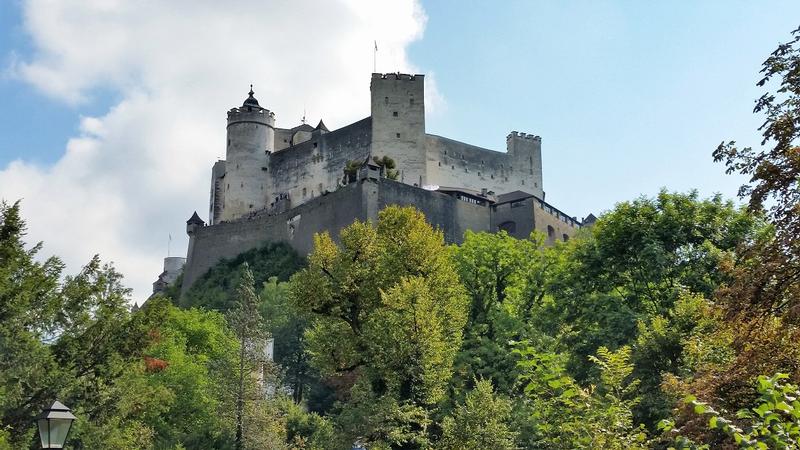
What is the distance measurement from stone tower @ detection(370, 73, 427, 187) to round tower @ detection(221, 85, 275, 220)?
12.6 metres

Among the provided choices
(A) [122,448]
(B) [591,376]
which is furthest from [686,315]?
(A) [122,448]

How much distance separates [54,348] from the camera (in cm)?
2273

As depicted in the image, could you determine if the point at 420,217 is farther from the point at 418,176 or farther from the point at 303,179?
the point at 303,179

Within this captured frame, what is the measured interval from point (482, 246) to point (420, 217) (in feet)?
25.1

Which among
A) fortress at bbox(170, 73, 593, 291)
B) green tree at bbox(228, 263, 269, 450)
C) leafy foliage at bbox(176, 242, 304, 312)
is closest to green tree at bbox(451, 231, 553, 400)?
green tree at bbox(228, 263, 269, 450)

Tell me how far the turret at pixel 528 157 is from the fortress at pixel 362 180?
9 cm

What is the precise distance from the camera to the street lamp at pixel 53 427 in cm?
1082

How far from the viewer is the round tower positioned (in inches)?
3376

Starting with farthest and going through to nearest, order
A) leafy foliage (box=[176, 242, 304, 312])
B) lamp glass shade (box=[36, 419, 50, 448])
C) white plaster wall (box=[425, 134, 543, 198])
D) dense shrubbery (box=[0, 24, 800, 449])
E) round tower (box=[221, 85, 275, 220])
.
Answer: round tower (box=[221, 85, 275, 220])
white plaster wall (box=[425, 134, 543, 198])
leafy foliage (box=[176, 242, 304, 312])
dense shrubbery (box=[0, 24, 800, 449])
lamp glass shade (box=[36, 419, 50, 448])

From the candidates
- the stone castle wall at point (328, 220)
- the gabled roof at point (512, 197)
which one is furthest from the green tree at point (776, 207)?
the gabled roof at point (512, 197)

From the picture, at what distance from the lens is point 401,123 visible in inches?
3157

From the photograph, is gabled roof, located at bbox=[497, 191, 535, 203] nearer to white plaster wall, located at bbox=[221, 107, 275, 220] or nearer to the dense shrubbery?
white plaster wall, located at bbox=[221, 107, 275, 220]

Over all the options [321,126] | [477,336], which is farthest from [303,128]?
[477,336]

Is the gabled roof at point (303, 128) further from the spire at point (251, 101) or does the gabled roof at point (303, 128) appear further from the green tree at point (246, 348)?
the green tree at point (246, 348)
